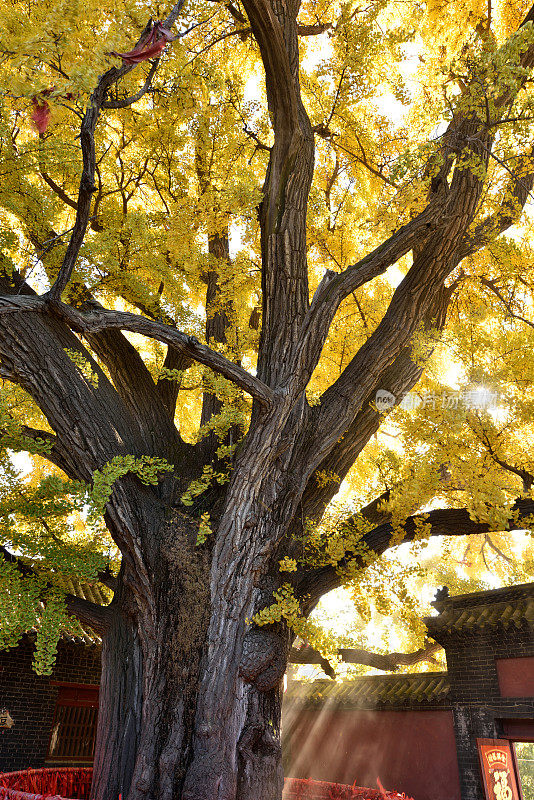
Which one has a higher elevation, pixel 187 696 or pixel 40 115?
pixel 40 115

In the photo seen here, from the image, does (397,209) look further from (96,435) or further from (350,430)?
(96,435)

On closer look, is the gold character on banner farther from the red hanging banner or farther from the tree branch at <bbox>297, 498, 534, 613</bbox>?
the tree branch at <bbox>297, 498, 534, 613</bbox>

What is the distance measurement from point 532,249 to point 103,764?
21.3 feet

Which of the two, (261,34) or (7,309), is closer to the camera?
(7,309)

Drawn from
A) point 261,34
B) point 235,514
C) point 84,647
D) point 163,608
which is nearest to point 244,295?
point 261,34

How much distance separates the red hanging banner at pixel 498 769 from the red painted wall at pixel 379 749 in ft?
2.28

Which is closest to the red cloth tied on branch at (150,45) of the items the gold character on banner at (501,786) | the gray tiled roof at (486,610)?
the gray tiled roof at (486,610)

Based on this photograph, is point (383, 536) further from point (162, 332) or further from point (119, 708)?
point (162, 332)

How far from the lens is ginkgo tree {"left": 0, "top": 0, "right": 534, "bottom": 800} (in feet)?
13.0

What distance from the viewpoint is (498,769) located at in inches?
275

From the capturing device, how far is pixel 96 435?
175 inches

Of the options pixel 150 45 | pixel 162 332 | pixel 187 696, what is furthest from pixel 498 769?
pixel 150 45

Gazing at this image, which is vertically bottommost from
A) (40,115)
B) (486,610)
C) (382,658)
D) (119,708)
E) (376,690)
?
(119,708)

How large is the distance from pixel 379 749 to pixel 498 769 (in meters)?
2.31
